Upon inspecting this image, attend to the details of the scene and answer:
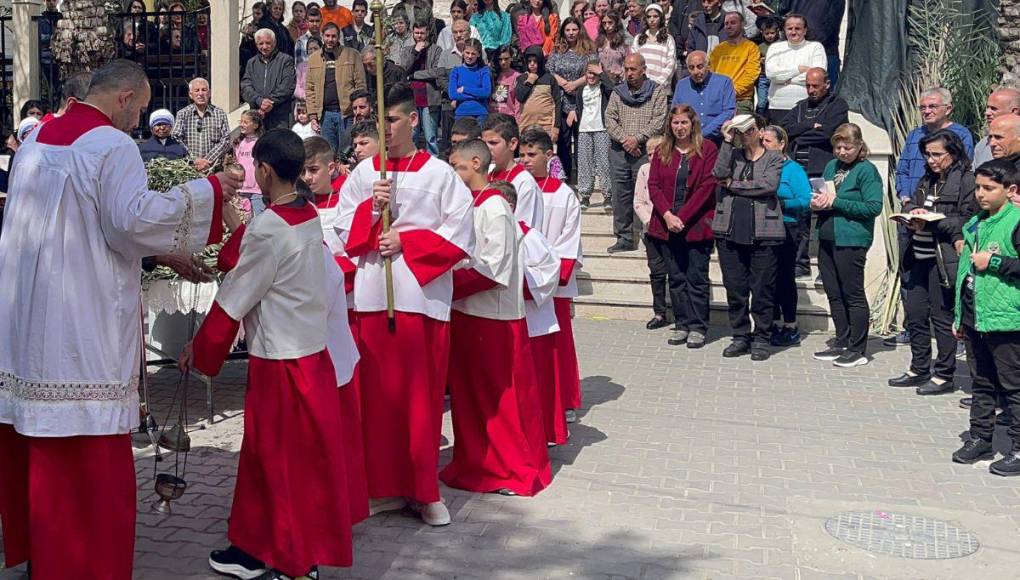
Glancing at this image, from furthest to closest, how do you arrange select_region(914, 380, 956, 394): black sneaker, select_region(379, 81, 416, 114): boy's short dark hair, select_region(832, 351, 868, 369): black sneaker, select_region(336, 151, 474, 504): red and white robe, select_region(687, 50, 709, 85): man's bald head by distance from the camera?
select_region(687, 50, 709, 85): man's bald head
select_region(832, 351, 868, 369): black sneaker
select_region(914, 380, 956, 394): black sneaker
select_region(379, 81, 416, 114): boy's short dark hair
select_region(336, 151, 474, 504): red and white robe

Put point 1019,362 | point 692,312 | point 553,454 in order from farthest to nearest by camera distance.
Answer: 1. point 692,312
2. point 553,454
3. point 1019,362

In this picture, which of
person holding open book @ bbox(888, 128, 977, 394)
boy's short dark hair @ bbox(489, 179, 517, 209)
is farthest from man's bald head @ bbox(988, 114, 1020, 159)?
boy's short dark hair @ bbox(489, 179, 517, 209)

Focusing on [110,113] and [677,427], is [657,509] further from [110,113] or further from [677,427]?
[110,113]

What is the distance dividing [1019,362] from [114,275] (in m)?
5.20

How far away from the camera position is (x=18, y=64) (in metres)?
18.1

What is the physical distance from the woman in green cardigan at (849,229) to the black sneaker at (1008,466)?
2.85 m

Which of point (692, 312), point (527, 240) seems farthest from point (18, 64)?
point (527, 240)

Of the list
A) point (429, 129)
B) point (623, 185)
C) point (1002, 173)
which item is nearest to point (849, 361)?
point (1002, 173)

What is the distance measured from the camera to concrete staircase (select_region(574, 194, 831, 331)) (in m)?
11.2

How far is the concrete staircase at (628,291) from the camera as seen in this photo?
1119 cm

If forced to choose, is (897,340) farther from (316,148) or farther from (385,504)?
(316,148)

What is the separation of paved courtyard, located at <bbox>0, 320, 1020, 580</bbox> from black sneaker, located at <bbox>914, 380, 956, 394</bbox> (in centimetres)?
12

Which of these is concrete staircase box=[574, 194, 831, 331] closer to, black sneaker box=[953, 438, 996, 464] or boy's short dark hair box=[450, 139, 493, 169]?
black sneaker box=[953, 438, 996, 464]

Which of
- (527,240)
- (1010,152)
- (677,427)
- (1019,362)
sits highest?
(1010,152)
